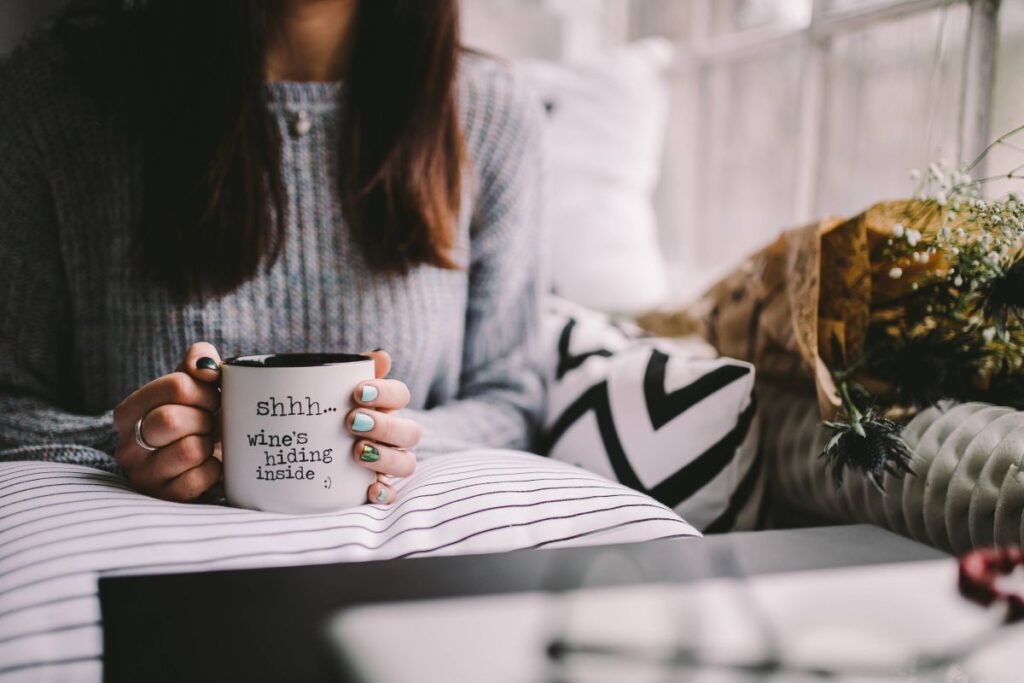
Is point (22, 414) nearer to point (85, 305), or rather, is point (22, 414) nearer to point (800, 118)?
point (85, 305)

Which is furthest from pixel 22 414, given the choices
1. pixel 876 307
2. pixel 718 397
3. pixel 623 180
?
pixel 623 180

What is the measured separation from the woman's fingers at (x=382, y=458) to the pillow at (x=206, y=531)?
0.02 meters

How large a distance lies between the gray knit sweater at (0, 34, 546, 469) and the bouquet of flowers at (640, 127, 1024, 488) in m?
0.37

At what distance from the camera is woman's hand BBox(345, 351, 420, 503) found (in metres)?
0.49

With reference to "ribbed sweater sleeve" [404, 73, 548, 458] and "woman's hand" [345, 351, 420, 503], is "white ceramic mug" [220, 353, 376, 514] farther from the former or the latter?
"ribbed sweater sleeve" [404, 73, 548, 458]

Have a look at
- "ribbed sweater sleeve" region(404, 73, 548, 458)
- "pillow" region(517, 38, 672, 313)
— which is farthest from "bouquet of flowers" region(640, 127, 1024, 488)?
"pillow" region(517, 38, 672, 313)

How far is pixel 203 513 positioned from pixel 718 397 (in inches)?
18.1

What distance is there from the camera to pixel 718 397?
0.66 meters

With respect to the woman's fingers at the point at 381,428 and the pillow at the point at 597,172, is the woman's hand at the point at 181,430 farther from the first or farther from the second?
the pillow at the point at 597,172

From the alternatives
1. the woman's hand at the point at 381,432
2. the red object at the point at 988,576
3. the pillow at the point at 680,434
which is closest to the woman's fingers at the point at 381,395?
the woman's hand at the point at 381,432

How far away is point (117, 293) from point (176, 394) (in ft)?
0.95

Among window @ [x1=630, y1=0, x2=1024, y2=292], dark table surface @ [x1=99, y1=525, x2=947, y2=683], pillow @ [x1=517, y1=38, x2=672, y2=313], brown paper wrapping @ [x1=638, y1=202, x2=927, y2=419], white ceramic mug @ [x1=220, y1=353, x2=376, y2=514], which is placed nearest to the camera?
dark table surface @ [x1=99, y1=525, x2=947, y2=683]

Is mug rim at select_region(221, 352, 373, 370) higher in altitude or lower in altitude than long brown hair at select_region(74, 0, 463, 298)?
lower

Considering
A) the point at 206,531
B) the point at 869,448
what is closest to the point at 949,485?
the point at 869,448
